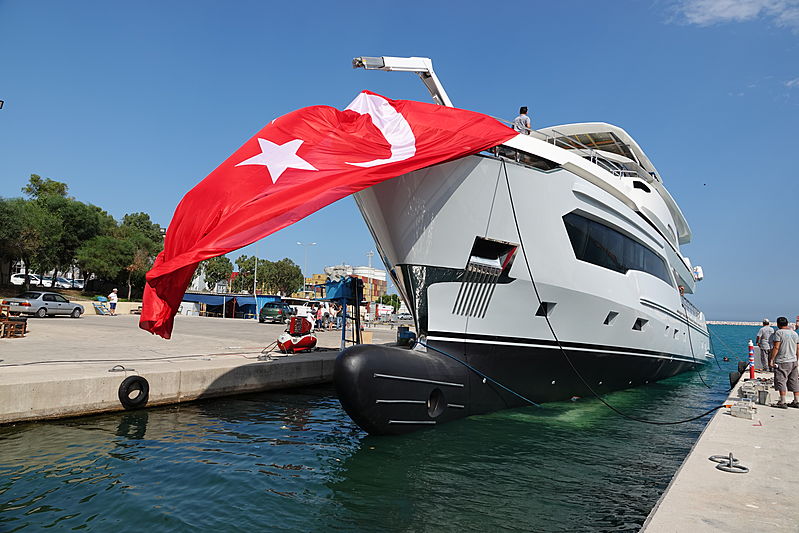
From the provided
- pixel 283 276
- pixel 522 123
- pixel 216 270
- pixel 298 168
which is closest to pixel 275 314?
pixel 522 123

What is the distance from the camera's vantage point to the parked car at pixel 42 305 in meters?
23.3

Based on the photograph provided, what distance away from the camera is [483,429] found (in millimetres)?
8648

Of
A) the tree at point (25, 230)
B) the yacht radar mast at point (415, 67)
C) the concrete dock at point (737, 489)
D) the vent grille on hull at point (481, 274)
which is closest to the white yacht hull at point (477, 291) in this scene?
the vent grille on hull at point (481, 274)

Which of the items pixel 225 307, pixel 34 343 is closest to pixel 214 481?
pixel 34 343

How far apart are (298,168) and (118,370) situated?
6094 millimetres

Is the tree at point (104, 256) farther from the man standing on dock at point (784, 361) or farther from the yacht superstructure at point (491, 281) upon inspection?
the man standing on dock at point (784, 361)

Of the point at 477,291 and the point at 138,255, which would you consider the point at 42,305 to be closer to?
the point at 477,291

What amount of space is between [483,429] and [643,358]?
6964mm

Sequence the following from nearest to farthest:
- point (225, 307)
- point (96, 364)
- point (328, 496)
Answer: point (328, 496) → point (96, 364) → point (225, 307)

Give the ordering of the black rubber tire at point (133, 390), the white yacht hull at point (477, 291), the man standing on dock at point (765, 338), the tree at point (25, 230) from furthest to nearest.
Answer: the tree at point (25, 230) < the man standing on dock at point (765, 338) < the black rubber tire at point (133, 390) < the white yacht hull at point (477, 291)

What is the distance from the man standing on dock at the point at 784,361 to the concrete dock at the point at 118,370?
403 inches

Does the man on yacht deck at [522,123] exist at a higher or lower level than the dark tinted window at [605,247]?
higher

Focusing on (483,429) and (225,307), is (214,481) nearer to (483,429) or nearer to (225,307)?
(483,429)

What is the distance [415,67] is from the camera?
9.39m
